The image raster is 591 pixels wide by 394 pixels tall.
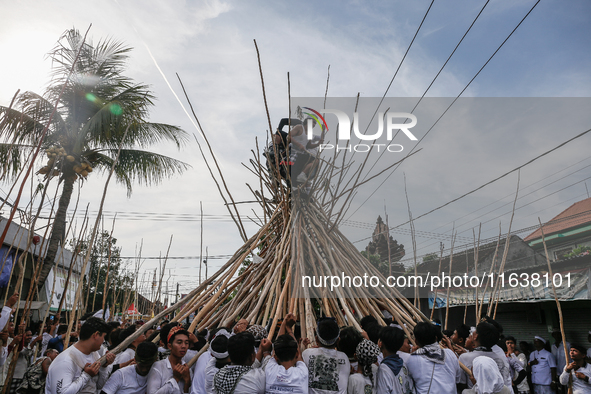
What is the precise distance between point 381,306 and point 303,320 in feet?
3.48

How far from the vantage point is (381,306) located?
373 centimetres

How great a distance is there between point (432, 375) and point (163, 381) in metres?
1.72

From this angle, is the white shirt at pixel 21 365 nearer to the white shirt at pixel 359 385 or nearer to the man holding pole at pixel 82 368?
the man holding pole at pixel 82 368

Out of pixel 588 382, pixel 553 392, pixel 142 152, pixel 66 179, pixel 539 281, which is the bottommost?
pixel 553 392

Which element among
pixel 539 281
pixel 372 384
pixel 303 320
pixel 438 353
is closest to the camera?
pixel 372 384

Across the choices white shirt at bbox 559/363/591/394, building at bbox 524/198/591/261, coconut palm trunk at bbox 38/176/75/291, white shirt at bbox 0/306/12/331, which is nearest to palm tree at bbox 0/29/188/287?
coconut palm trunk at bbox 38/176/75/291

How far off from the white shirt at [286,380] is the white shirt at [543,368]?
5.68m

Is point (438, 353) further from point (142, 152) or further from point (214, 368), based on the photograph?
point (142, 152)

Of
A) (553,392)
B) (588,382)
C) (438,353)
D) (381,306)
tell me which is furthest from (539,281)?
(438,353)

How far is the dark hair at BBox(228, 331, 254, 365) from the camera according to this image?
85.7 inches

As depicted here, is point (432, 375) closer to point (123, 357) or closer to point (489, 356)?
point (489, 356)

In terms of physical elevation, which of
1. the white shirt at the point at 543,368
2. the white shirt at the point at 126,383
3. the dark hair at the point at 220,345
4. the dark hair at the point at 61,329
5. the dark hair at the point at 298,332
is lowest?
the white shirt at the point at 543,368

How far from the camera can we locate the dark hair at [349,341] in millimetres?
2391

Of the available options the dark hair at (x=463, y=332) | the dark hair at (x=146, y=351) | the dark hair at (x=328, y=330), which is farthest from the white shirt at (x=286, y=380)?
the dark hair at (x=463, y=332)
